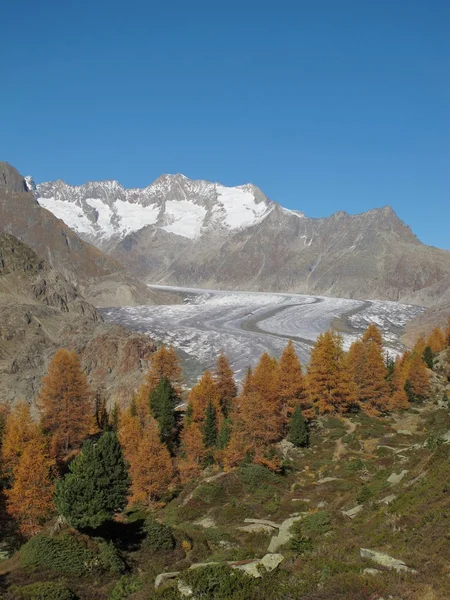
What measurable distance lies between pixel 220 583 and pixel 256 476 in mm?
25558

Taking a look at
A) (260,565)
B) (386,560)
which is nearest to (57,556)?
(260,565)

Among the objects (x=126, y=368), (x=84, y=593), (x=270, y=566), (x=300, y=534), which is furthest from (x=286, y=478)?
(x=126, y=368)

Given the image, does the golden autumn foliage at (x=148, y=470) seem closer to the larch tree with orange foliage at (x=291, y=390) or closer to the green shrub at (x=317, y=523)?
the larch tree with orange foliage at (x=291, y=390)

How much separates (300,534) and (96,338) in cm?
9197

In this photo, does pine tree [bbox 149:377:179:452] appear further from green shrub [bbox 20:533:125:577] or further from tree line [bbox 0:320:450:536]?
green shrub [bbox 20:533:125:577]

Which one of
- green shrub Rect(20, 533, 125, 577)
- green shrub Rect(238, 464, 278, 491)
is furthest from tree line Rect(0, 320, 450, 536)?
green shrub Rect(20, 533, 125, 577)

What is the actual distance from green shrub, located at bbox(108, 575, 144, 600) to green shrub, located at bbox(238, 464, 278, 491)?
1693 cm

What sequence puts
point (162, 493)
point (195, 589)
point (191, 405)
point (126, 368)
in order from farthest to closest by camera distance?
point (126, 368), point (191, 405), point (162, 493), point (195, 589)

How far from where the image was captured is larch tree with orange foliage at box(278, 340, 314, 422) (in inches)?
2136

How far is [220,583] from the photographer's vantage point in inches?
579

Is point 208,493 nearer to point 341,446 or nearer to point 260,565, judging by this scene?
point 341,446

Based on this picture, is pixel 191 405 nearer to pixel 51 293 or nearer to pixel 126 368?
pixel 126 368

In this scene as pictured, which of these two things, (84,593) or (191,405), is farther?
(191,405)

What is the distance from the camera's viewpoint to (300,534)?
21766 mm
